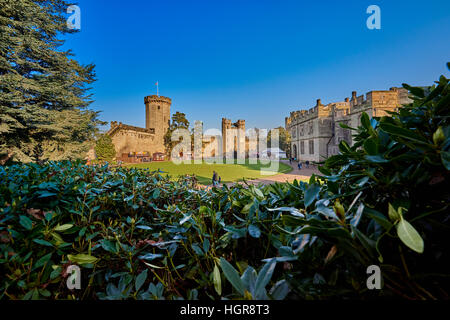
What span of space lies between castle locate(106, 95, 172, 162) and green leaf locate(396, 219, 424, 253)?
3654 centimetres

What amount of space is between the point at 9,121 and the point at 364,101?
28.9 metres

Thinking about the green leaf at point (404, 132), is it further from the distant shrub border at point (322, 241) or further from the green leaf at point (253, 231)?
the green leaf at point (253, 231)

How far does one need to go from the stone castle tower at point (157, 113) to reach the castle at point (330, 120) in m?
25.5

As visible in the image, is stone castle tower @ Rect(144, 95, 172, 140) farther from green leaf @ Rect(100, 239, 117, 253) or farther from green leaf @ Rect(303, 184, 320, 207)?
green leaf @ Rect(303, 184, 320, 207)

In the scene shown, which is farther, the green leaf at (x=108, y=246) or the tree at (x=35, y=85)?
the tree at (x=35, y=85)

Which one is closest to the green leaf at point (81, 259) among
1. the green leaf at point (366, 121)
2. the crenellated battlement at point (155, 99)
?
the green leaf at point (366, 121)

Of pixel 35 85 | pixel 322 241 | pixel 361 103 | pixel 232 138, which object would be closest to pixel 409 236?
pixel 322 241

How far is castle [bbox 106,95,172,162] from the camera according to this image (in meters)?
32.9

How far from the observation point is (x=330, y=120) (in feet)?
83.5

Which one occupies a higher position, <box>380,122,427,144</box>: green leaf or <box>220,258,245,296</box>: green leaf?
<box>380,122,427,144</box>: green leaf

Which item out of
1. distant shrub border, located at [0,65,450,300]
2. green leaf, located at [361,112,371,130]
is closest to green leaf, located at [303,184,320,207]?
distant shrub border, located at [0,65,450,300]

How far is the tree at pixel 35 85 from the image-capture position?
12047mm

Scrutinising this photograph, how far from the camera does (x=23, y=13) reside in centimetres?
1277
